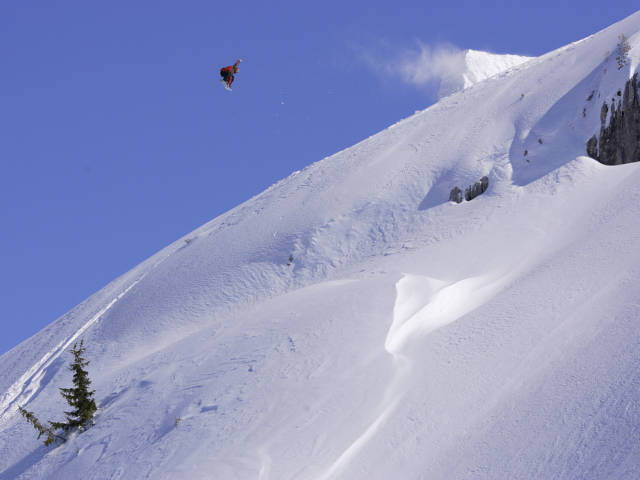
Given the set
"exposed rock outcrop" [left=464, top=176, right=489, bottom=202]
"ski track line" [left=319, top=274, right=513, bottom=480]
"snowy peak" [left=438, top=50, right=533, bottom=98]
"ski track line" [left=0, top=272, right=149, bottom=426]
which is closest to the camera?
"ski track line" [left=319, top=274, right=513, bottom=480]

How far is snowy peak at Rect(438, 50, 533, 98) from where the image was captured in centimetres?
14350

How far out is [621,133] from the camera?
2748 cm

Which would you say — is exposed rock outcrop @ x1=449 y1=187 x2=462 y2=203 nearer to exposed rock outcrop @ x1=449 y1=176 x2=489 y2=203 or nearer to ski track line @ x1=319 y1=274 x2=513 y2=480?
exposed rock outcrop @ x1=449 y1=176 x2=489 y2=203

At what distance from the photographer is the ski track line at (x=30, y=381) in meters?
26.3

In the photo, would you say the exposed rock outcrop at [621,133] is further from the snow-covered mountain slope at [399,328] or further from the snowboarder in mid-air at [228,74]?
the snowboarder in mid-air at [228,74]

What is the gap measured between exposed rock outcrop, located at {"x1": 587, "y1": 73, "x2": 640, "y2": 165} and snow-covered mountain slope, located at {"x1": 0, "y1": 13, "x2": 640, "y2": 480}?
670 millimetres

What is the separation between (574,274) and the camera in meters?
18.3

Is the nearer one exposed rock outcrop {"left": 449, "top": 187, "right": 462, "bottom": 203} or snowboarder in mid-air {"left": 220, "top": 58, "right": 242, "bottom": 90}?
snowboarder in mid-air {"left": 220, "top": 58, "right": 242, "bottom": 90}

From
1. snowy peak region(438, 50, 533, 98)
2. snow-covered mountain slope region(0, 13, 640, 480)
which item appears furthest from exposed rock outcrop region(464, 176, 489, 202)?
snowy peak region(438, 50, 533, 98)

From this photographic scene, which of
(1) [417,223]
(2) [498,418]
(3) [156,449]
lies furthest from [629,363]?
(1) [417,223]

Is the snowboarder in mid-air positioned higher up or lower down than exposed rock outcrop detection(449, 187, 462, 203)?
higher up

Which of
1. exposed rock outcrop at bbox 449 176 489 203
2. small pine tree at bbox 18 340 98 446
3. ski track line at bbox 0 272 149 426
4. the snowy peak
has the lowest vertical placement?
exposed rock outcrop at bbox 449 176 489 203

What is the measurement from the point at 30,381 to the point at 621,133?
1055 inches

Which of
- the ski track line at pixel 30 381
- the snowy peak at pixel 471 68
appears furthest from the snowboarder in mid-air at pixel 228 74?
the snowy peak at pixel 471 68
